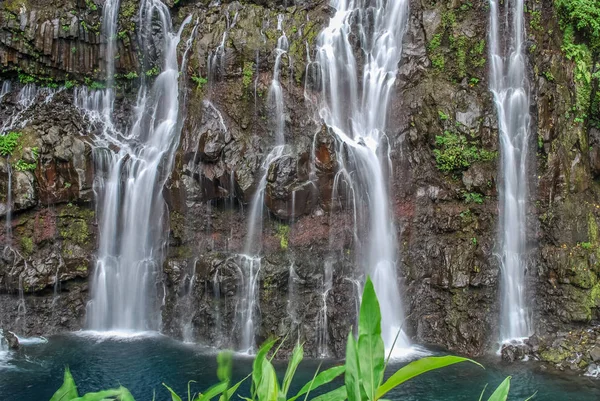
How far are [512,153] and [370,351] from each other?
44.4ft

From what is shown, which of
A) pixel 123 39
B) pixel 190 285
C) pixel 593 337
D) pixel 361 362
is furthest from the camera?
pixel 123 39

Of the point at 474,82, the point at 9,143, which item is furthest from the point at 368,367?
the point at 9,143

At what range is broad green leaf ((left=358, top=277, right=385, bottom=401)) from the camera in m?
1.20

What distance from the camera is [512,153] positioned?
13.7 m

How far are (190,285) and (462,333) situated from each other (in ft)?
21.3

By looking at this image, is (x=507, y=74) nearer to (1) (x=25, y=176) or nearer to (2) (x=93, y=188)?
(2) (x=93, y=188)

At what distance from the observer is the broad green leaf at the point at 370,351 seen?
3.93 ft

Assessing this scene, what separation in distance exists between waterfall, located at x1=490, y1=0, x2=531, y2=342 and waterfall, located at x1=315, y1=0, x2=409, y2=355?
246 cm

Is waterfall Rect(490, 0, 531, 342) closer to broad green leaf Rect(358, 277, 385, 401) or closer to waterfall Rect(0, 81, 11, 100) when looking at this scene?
broad green leaf Rect(358, 277, 385, 401)

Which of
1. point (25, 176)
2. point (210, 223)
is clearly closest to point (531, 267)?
point (210, 223)

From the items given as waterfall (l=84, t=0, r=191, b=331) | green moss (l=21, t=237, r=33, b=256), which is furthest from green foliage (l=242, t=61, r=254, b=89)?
green moss (l=21, t=237, r=33, b=256)

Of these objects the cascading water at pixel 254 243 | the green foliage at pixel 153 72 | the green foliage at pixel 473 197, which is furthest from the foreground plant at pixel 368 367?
the green foliage at pixel 153 72

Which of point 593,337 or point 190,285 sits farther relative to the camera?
point 190,285

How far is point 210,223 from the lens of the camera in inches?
550
